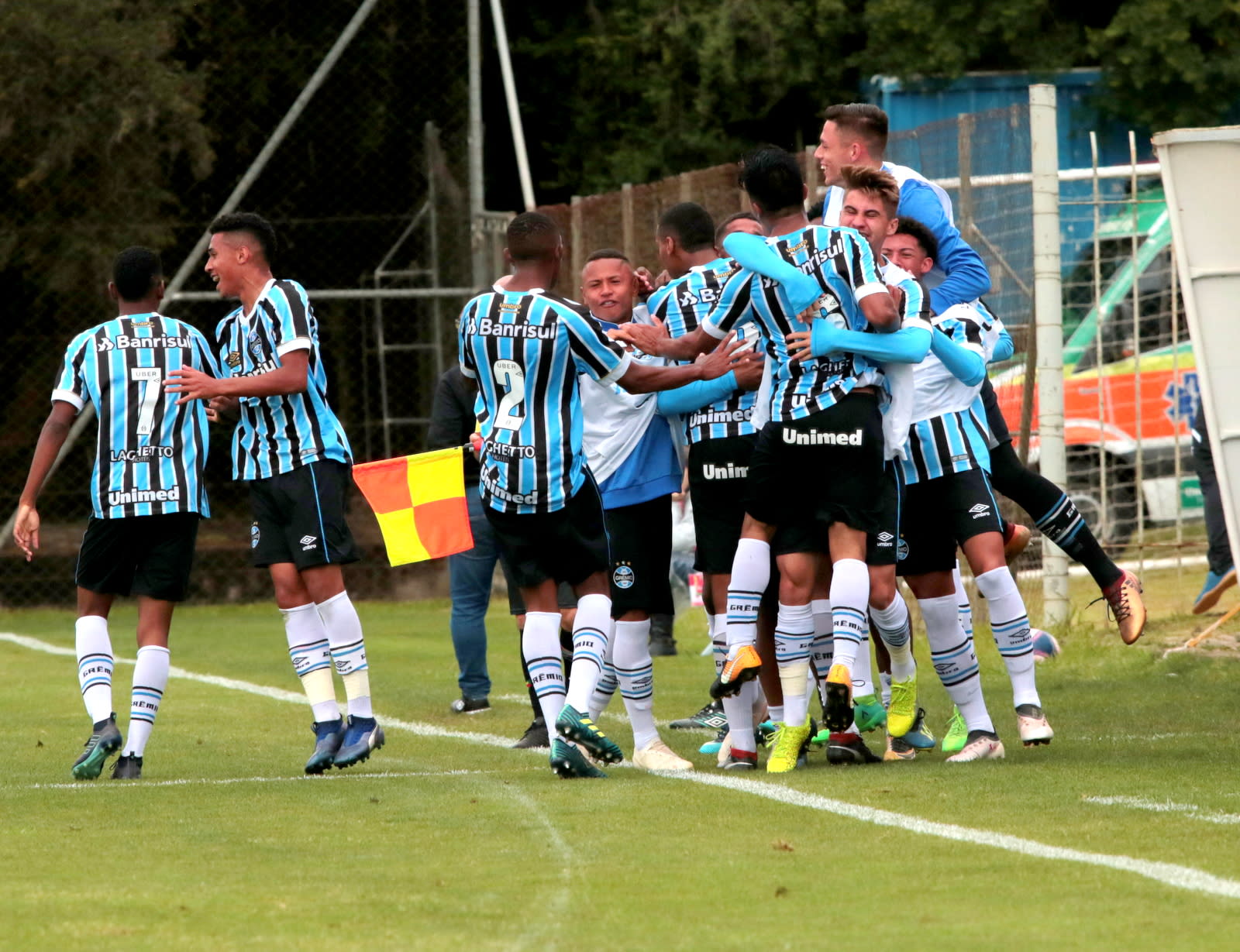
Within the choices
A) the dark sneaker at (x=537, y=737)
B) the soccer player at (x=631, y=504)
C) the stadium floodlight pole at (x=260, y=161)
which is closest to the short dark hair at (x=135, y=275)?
the soccer player at (x=631, y=504)

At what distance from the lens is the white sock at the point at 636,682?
7.59m

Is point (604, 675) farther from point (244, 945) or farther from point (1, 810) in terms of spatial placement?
point (244, 945)

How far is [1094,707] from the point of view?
909 cm

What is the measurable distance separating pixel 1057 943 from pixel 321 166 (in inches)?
568

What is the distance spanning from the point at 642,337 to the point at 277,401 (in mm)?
1382

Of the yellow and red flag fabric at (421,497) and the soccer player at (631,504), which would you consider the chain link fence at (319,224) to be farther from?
the soccer player at (631,504)

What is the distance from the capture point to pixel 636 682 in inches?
299

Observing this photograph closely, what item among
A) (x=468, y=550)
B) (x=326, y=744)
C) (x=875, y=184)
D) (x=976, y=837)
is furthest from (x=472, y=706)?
(x=976, y=837)

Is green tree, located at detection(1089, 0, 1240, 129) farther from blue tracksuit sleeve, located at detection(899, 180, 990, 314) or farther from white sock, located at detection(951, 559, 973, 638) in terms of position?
white sock, located at detection(951, 559, 973, 638)

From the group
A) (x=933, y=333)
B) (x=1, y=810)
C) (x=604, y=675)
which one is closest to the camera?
(x=1, y=810)

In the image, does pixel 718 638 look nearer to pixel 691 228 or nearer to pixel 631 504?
pixel 631 504

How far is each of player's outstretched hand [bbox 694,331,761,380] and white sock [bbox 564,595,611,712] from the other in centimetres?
91

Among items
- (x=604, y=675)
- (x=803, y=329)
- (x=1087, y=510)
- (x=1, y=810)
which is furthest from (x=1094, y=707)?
(x=1087, y=510)

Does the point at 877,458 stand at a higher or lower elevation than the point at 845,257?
lower
